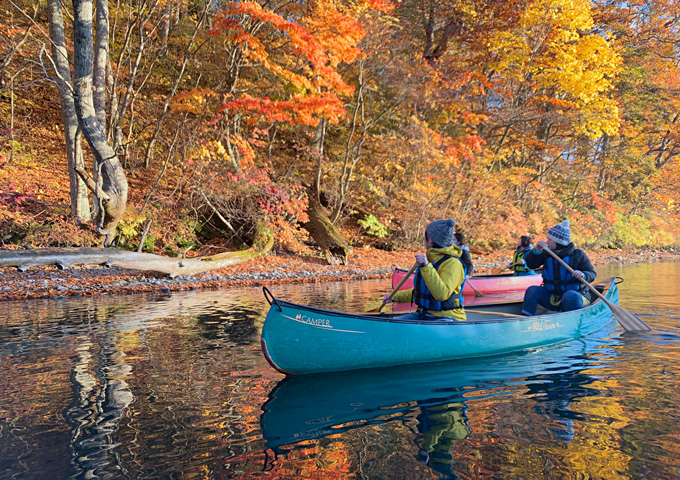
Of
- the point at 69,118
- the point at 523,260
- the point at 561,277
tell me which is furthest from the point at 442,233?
the point at 69,118

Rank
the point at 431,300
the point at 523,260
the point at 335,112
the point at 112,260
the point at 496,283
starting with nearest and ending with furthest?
the point at 431,300, the point at 496,283, the point at 523,260, the point at 112,260, the point at 335,112

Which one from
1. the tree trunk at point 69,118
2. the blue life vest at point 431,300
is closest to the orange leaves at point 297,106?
the tree trunk at point 69,118

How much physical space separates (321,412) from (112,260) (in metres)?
8.79

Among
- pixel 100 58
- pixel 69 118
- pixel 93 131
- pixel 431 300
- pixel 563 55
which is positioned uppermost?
pixel 563 55

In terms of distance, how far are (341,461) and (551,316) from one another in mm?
4336

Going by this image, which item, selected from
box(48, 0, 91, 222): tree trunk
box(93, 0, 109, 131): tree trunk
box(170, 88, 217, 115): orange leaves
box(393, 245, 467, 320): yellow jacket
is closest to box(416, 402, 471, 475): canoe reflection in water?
box(393, 245, 467, 320): yellow jacket

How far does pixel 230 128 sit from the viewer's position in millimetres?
16422

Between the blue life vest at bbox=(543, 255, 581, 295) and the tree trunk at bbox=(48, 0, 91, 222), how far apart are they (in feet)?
35.8

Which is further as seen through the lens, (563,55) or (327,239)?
(563,55)

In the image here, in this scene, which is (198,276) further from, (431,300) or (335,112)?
(431,300)

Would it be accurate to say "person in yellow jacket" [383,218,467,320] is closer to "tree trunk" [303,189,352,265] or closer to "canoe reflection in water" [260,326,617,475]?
"canoe reflection in water" [260,326,617,475]

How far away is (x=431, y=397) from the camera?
4633mm

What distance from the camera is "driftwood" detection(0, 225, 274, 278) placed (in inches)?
416

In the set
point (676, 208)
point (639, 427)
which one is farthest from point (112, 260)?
point (676, 208)
